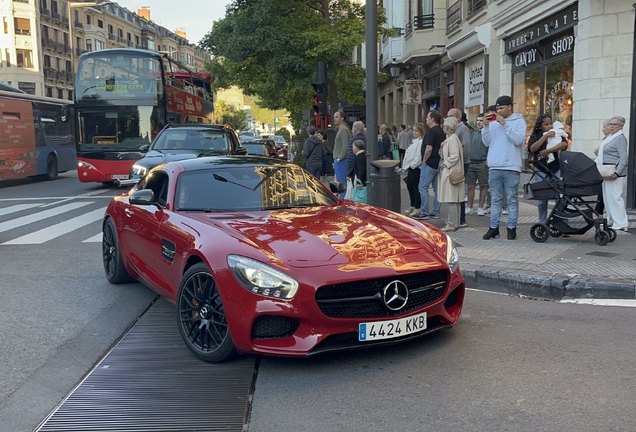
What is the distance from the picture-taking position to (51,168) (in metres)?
24.5

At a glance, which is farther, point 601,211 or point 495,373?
point 601,211

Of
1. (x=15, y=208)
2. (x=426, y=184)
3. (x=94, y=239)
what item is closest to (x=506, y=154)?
(x=426, y=184)

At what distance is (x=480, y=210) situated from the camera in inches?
447

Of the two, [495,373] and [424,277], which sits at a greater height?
[424,277]

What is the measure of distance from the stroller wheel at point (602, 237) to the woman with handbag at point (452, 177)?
2057mm

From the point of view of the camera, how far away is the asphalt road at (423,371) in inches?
138

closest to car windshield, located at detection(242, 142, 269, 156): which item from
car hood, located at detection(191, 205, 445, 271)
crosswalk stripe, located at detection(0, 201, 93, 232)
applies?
crosswalk stripe, located at detection(0, 201, 93, 232)

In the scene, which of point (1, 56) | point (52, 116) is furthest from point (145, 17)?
point (52, 116)

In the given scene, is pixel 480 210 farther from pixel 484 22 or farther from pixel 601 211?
pixel 484 22

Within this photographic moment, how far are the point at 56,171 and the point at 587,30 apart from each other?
66.3 ft

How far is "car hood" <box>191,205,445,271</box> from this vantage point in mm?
4219

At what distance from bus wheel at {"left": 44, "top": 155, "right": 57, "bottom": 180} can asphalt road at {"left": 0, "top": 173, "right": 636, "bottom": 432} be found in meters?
19.1

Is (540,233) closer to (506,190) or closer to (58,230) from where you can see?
(506,190)

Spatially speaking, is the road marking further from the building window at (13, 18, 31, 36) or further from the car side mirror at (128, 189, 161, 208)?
the building window at (13, 18, 31, 36)
